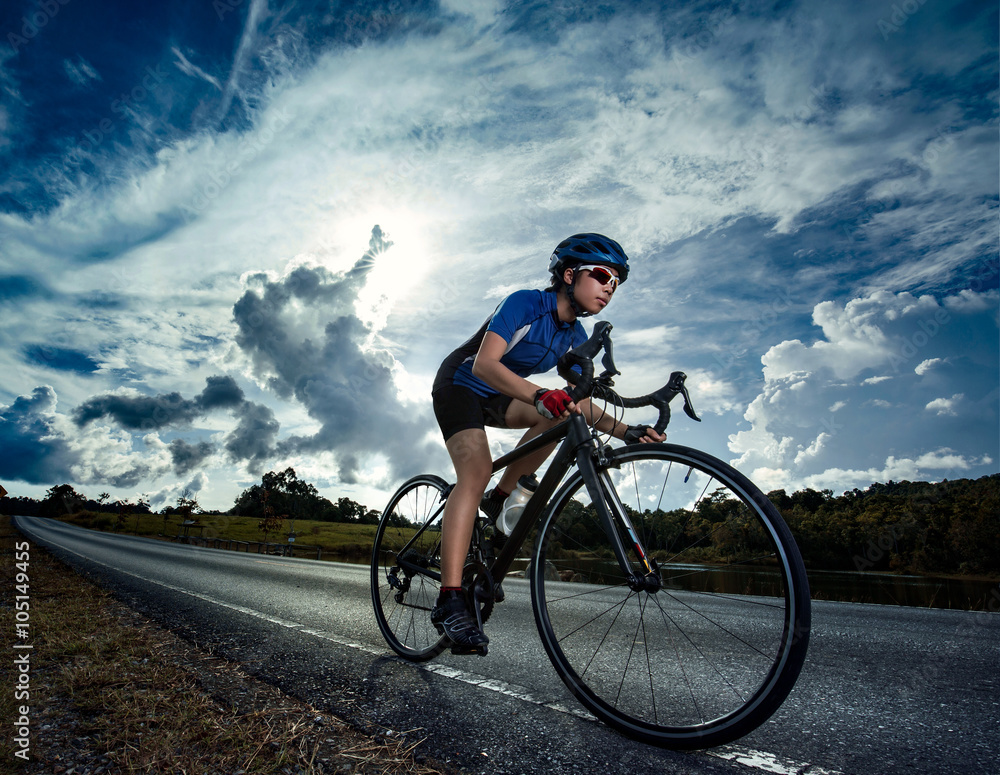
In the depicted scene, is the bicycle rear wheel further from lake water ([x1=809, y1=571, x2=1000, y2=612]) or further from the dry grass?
lake water ([x1=809, y1=571, x2=1000, y2=612])

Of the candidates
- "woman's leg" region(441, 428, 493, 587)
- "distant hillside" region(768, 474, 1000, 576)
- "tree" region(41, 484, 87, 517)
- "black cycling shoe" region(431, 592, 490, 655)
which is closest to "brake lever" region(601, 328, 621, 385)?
"woman's leg" region(441, 428, 493, 587)

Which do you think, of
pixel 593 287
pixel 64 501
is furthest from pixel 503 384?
pixel 64 501

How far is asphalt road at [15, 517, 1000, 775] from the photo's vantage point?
65.4 inches

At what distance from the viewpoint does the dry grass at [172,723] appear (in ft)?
5.03

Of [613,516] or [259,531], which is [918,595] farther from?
[259,531]

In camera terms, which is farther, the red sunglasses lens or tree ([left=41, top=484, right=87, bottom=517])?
tree ([left=41, top=484, right=87, bottom=517])

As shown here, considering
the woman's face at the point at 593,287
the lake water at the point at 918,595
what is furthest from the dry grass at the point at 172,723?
the lake water at the point at 918,595

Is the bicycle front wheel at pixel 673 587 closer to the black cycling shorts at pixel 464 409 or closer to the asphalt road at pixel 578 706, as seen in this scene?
the asphalt road at pixel 578 706

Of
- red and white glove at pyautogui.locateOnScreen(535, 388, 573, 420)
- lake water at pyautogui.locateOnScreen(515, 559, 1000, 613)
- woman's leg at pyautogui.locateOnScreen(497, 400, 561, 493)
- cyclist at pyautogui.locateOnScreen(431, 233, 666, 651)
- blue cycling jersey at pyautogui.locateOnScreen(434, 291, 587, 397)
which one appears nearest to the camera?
lake water at pyautogui.locateOnScreen(515, 559, 1000, 613)

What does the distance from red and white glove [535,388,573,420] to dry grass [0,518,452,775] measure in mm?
1293

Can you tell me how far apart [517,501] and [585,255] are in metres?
1.36

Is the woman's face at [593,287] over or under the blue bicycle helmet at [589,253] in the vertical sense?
under

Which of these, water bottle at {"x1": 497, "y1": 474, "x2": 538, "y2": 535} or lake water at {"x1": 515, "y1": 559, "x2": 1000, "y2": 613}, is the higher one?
water bottle at {"x1": 497, "y1": 474, "x2": 538, "y2": 535}

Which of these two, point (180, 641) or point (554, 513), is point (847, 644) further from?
point (180, 641)
